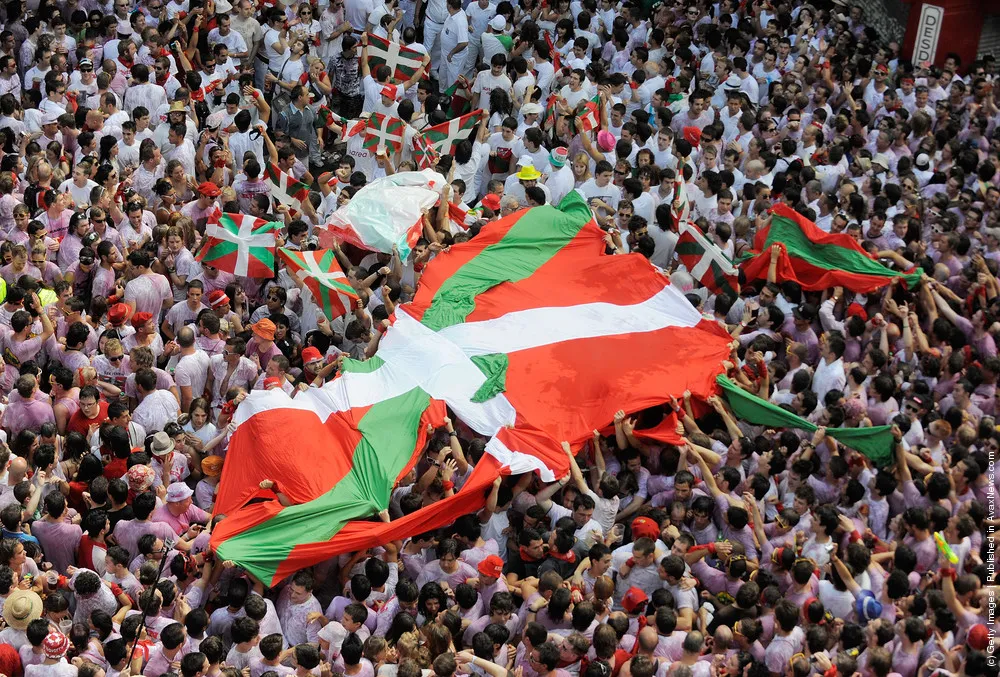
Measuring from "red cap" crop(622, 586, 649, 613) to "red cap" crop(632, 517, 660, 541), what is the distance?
53cm

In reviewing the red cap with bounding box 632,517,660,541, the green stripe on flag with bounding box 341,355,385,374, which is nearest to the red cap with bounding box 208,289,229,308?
the green stripe on flag with bounding box 341,355,385,374

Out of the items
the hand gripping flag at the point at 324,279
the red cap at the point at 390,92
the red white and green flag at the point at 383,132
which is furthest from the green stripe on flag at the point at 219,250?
the red cap at the point at 390,92

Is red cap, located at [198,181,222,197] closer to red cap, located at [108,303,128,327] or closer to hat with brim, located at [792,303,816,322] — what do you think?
red cap, located at [108,303,128,327]

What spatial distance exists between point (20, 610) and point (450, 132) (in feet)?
24.7

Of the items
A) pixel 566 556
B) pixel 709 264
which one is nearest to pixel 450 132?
pixel 709 264

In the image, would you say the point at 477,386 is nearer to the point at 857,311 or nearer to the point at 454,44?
the point at 857,311

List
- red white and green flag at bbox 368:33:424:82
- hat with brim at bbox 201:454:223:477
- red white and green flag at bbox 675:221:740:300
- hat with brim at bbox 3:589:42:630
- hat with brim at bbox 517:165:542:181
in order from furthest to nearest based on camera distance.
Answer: red white and green flag at bbox 368:33:424:82 → hat with brim at bbox 517:165:542:181 → red white and green flag at bbox 675:221:740:300 → hat with brim at bbox 201:454:223:477 → hat with brim at bbox 3:589:42:630

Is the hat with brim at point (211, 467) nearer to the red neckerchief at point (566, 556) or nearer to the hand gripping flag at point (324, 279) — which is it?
the hand gripping flag at point (324, 279)

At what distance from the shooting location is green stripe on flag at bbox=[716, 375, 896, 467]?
36.3 feet

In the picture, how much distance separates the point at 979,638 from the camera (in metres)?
9.38

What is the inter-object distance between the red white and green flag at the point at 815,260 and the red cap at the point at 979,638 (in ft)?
14.5

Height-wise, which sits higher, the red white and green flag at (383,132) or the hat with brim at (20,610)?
the red white and green flag at (383,132)

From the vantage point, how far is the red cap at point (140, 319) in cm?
1121

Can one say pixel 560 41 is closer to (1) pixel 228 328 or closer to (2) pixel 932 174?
(2) pixel 932 174
